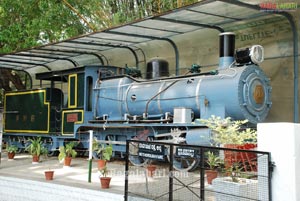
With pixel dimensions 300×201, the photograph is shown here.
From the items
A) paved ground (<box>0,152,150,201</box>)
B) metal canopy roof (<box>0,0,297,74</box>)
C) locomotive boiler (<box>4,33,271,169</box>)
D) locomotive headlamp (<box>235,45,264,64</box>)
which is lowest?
paved ground (<box>0,152,150,201</box>)

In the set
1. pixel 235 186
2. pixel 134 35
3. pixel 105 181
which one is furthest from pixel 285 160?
pixel 134 35

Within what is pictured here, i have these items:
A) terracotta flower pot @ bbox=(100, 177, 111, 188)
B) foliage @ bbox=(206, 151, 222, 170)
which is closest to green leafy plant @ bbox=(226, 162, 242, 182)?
foliage @ bbox=(206, 151, 222, 170)

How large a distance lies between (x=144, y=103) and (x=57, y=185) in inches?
145

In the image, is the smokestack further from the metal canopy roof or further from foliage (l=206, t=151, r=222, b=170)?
foliage (l=206, t=151, r=222, b=170)

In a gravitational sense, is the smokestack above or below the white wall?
above

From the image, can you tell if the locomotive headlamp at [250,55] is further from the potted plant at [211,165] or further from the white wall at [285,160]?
the white wall at [285,160]

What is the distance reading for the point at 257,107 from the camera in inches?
327

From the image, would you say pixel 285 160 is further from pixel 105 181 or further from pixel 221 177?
pixel 105 181

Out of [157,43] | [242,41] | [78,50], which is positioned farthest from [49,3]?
[242,41]

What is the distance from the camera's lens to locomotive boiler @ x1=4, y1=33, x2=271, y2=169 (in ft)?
26.7

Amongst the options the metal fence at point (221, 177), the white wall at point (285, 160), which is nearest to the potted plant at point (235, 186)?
the metal fence at point (221, 177)

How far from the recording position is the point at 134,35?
11.3 meters

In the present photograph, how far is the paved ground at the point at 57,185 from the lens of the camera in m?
6.25

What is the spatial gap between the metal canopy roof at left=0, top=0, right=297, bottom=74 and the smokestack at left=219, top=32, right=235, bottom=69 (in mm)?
686
